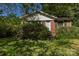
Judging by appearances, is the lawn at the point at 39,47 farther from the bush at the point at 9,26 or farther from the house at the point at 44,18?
the house at the point at 44,18

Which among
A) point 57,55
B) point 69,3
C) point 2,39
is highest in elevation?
point 69,3

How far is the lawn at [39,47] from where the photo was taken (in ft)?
13.1

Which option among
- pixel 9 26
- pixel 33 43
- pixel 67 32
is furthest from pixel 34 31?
pixel 67 32

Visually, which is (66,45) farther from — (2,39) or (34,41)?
(2,39)

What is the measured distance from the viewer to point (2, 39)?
13.4 feet

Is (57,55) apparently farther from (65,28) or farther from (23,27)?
(23,27)

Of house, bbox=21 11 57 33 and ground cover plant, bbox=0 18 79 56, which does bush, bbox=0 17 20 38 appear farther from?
house, bbox=21 11 57 33

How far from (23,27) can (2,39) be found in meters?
0.44

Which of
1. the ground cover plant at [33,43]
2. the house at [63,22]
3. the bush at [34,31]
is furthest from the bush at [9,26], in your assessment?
the house at [63,22]

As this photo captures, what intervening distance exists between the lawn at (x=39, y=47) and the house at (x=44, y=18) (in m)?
0.26

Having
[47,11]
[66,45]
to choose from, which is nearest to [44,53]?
[66,45]

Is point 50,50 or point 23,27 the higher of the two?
point 23,27

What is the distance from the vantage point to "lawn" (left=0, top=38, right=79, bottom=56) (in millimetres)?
4000

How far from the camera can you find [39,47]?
4.08 metres
